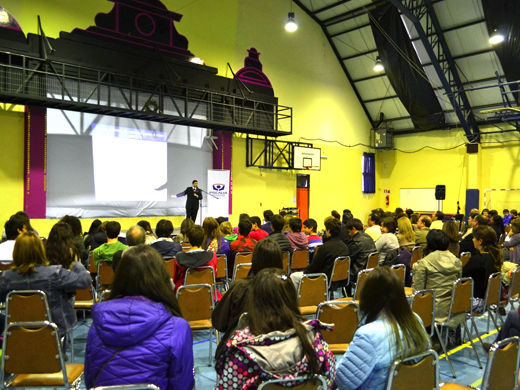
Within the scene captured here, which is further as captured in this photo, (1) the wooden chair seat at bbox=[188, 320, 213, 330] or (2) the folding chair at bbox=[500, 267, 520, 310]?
(2) the folding chair at bbox=[500, 267, 520, 310]

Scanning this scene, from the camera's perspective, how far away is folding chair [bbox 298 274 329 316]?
3959 mm

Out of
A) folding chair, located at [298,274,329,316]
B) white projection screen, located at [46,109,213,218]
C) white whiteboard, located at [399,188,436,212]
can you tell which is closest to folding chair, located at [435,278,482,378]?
folding chair, located at [298,274,329,316]

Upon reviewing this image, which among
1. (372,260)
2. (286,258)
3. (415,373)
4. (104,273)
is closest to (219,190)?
(286,258)

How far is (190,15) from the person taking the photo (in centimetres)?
1211

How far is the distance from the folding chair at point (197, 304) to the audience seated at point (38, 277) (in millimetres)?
805

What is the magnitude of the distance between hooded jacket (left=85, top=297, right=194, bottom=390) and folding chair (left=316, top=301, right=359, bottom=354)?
4.46 ft

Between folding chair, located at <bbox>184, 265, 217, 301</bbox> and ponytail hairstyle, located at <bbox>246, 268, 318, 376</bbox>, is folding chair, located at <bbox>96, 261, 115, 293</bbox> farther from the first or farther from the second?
A: ponytail hairstyle, located at <bbox>246, 268, 318, 376</bbox>

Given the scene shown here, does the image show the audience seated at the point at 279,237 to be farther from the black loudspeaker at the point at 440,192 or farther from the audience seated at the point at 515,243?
the black loudspeaker at the point at 440,192

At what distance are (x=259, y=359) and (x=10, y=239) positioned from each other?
13.2 feet

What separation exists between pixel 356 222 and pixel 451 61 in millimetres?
11638

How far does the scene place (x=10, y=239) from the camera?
14.9 ft

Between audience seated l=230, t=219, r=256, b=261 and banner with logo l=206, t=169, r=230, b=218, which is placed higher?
banner with logo l=206, t=169, r=230, b=218

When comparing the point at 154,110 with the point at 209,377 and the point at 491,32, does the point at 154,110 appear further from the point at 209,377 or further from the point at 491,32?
the point at 491,32

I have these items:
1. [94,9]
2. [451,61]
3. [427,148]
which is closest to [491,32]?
[451,61]
